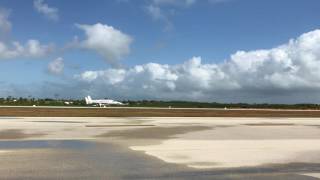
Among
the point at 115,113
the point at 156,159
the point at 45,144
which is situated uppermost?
the point at 115,113

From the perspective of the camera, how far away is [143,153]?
24.4m

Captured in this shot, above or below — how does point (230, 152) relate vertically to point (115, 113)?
below

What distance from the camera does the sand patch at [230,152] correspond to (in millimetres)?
21250

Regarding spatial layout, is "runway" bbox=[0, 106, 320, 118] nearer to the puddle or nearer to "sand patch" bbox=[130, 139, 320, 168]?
the puddle

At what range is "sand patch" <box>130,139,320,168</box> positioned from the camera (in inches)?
837

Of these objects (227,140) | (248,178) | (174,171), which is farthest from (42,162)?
(227,140)

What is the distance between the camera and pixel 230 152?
25.1 m

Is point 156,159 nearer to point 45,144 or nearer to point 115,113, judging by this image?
point 45,144

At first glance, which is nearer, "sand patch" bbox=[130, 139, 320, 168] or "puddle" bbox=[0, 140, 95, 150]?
"sand patch" bbox=[130, 139, 320, 168]

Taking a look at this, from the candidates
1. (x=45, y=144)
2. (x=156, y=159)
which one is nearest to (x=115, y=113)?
(x=45, y=144)

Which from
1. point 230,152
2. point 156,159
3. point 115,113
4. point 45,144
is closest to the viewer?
point 156,159

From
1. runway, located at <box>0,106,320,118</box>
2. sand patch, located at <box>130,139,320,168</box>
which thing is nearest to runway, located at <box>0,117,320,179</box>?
sand patch, located at <box>130,139,320,168</box>

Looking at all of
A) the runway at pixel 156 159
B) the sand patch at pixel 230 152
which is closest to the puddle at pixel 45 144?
the runway at pixel 156 159

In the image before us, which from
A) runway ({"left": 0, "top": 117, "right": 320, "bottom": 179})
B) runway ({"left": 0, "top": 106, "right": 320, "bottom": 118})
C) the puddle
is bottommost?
runway ({"left": 0, "top": 117, "right": 320, "bottom": 179})
